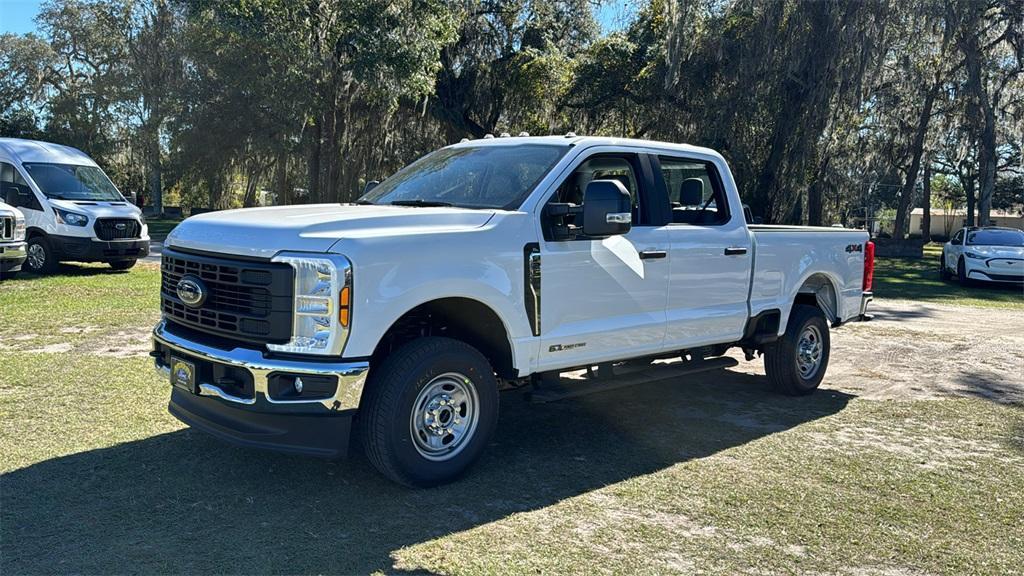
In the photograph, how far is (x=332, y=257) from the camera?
4.26 meters

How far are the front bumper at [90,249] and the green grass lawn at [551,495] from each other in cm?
861

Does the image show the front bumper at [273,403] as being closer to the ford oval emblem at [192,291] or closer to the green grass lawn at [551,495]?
the ford oval emblem at [192,291]

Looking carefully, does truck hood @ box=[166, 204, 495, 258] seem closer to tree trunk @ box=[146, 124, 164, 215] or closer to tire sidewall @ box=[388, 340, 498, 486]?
tire sidewall @ box=[388, 340, 498, 486]

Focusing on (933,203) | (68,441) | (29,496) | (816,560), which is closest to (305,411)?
(29,496)

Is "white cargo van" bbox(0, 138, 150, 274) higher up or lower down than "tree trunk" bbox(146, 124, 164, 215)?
lower down

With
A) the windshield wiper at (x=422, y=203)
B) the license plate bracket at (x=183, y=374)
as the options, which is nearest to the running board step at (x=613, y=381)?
the windshield wiper at (x=422, y=203)

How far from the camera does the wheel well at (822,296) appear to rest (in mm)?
7844

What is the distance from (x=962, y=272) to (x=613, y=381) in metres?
18.0

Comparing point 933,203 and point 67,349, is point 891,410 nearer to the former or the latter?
point 67,349

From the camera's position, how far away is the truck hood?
4.38 meters

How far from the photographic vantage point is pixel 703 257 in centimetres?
638

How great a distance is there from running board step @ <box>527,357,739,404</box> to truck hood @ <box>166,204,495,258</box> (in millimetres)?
1234

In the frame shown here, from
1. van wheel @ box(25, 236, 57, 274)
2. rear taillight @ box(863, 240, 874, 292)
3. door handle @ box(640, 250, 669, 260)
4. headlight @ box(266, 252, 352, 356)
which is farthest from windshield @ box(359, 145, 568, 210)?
van wheel @ box(25, 236, 57, 274)

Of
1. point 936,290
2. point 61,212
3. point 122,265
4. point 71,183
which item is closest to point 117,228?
point 61,212
